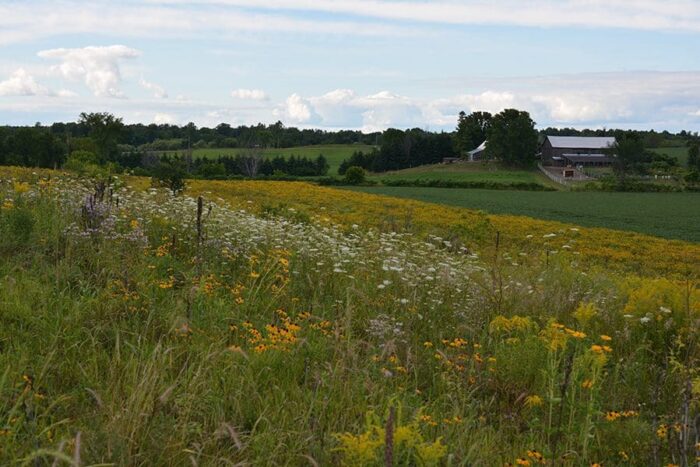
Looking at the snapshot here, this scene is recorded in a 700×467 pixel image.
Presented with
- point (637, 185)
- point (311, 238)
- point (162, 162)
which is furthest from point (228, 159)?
point (311, 238)

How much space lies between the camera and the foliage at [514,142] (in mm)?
101125

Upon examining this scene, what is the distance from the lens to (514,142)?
332ft

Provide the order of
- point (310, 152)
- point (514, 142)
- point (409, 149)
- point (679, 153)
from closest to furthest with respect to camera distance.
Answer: point (514, 142)
point (409, 149)
point (679, 153)
point (310, 152)

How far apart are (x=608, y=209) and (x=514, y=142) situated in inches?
2165

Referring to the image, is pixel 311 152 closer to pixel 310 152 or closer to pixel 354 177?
pixel 310 152

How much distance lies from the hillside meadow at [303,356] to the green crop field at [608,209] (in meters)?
29.8

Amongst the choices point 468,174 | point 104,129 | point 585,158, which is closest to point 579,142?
point 585,158

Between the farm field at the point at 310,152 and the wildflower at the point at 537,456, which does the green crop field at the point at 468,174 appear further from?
the wildflower at the point at 537,456

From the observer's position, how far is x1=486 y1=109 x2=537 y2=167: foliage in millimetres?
101125

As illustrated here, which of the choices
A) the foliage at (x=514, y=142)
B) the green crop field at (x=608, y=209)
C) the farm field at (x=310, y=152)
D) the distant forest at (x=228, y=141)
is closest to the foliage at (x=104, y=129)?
the distant forest at (x=228, y=141)

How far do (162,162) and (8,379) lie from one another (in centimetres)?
1992

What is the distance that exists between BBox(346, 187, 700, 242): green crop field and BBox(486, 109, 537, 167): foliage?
131 feet

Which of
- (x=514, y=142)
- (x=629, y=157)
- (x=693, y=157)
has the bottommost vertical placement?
(x=629, y=157)

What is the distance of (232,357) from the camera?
396 centimetres
